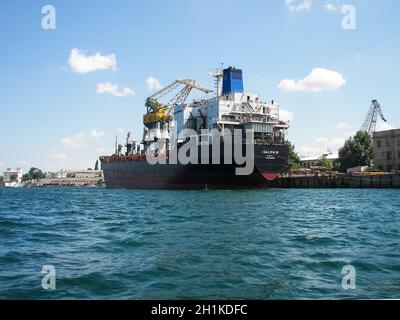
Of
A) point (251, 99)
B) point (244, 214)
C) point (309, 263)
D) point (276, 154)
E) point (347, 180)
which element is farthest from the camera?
point (347, 180)

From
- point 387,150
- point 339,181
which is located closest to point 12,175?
point 339,181

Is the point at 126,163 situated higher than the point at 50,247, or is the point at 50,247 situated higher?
the point at 126,163

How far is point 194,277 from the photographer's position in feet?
23.8

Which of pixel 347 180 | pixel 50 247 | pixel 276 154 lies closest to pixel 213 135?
pixel 276 154

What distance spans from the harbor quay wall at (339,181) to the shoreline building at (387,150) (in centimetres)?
966

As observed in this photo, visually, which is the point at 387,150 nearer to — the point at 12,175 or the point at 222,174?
the point at 222,174

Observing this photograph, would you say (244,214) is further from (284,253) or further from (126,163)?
(126,163)

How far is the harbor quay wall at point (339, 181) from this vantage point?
46875 mm

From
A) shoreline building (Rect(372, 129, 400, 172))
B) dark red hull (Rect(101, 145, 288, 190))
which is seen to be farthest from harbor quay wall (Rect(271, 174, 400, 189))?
dark red hull (Rect(101, 145, 288, 190))

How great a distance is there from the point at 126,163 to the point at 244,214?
4437cm

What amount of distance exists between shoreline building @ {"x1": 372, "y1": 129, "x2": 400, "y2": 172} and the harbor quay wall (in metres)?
9.66

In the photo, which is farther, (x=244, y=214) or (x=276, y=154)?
(x=276, y=154)
